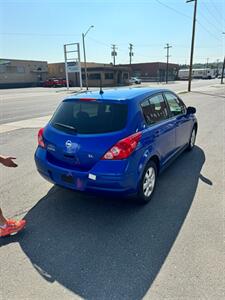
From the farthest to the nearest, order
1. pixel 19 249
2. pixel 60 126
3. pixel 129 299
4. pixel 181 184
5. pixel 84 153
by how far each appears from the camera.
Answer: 1. pixel 181 184
2. pixel 60 126
3. pixel 84 153
4. pixel 19 249
5. pixel 129 299

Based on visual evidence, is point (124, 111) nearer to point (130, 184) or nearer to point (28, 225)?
point (130, 184)

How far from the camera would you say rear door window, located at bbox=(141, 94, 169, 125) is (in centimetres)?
379

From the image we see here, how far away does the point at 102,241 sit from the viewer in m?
2.97

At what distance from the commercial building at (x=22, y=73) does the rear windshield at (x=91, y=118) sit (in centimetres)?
5527

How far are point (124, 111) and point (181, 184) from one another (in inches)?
73.6

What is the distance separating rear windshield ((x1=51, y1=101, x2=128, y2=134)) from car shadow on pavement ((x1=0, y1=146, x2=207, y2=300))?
1.16 m

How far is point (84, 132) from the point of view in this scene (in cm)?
339

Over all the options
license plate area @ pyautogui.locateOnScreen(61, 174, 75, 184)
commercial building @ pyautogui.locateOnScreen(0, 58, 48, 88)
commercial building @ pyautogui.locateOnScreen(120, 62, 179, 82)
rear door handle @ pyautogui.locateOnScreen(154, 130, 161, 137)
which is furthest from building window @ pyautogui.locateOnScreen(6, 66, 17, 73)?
license plate area @ pyautogui.locateOnScreen(61, 174, 75, 184)

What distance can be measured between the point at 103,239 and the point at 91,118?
159 centimetres

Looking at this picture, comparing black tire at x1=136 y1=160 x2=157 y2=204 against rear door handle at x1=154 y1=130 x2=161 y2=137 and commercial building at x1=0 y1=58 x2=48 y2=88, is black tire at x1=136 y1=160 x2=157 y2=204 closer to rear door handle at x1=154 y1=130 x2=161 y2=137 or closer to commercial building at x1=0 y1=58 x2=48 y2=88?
rear door handle at x1=154 y1=130 x2=161 y2=137

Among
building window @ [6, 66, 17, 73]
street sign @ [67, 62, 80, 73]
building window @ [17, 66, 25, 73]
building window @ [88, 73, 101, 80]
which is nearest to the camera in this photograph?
street sign @ [67, 62, 80, 73]

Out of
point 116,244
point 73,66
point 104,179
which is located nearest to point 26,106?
point 104,179

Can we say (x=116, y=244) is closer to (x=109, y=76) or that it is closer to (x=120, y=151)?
(x=120, y=151)

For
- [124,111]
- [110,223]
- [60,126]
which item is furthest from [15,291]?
[124,111]
